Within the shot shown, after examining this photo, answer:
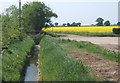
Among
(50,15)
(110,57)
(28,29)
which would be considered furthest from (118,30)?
(110,57)

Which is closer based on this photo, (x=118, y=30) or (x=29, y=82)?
(x=29, y=82)

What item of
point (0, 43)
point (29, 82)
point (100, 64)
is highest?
point (0, 43)

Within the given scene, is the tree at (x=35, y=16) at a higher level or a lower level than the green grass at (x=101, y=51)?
higher

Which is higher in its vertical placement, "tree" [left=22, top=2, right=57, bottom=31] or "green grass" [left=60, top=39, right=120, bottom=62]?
"tree" [left=22, top=2, right=57, bottom=31]

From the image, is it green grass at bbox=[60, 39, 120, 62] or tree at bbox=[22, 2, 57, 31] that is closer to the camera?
green grass at bbox=[60, 39, 120, 62]

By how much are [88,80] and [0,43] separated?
14.6ft

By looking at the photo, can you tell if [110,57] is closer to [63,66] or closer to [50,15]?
[63,66]

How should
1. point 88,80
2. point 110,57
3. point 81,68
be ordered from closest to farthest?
point 88,80, point 81,68, point 110,57

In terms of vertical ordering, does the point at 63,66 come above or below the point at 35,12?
below

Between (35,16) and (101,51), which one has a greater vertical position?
(35,16)

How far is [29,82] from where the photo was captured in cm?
1116

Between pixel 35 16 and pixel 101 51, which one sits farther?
→ pixel 35 16

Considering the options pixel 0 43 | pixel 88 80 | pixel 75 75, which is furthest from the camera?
pixel 0 43

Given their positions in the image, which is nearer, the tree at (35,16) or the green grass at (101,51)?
the green grass at (101,51)
